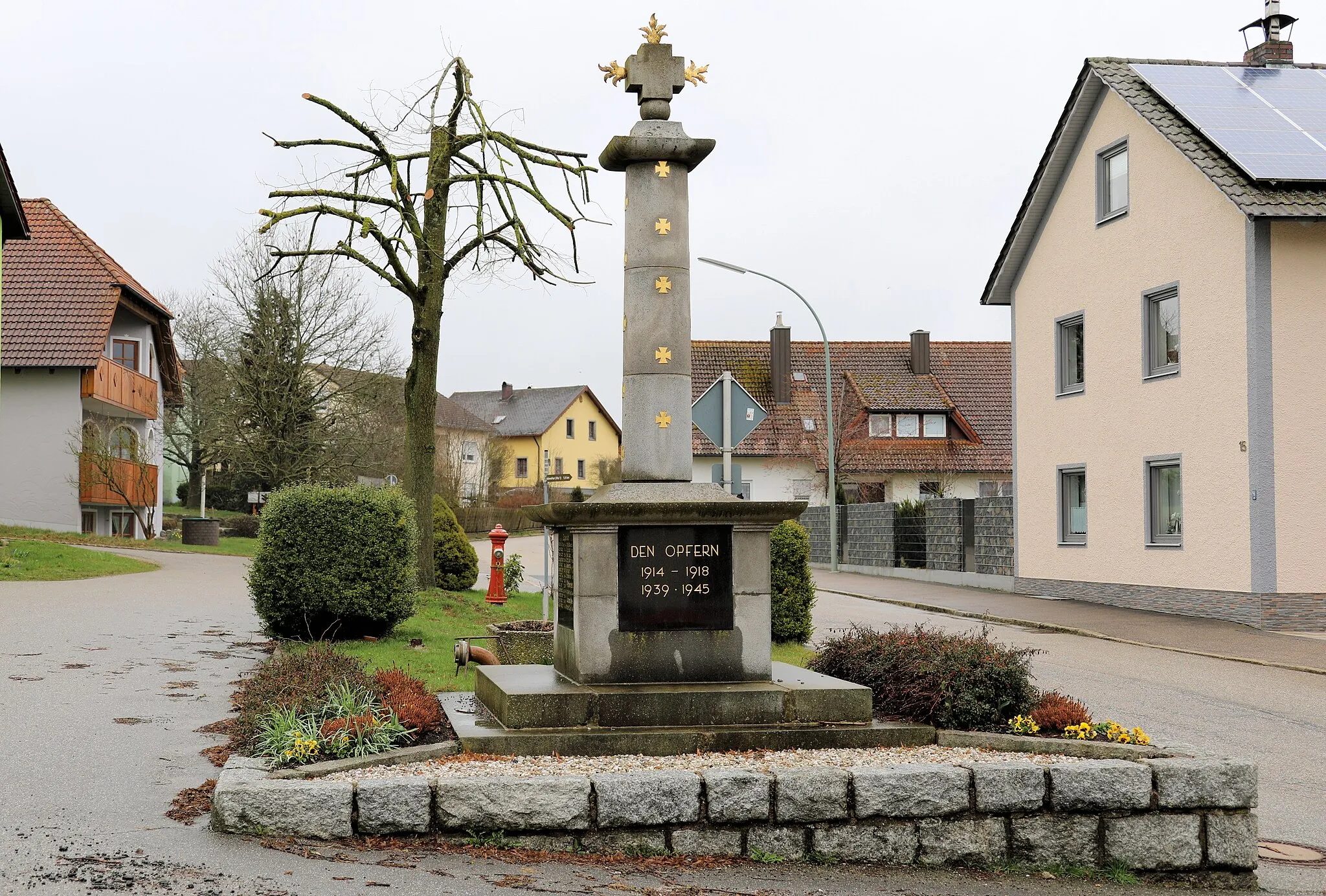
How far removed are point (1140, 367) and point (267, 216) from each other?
49.4 ft

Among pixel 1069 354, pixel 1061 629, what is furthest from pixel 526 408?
pixel 1061 629

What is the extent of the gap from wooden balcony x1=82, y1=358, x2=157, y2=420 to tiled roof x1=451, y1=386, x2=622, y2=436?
1867 inches

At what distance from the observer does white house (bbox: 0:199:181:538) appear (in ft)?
114

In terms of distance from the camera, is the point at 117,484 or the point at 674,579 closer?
the point at 674,579

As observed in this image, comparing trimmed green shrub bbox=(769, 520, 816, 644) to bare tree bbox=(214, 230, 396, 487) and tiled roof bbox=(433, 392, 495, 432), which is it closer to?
bare tree bbox=(214, 230, 396, 487)

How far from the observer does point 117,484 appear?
35.9m

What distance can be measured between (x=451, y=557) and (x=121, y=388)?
20.8 metres

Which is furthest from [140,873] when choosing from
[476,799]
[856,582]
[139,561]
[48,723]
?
[856,582]

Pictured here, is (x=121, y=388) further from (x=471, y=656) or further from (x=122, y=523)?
(x=471, y=656)

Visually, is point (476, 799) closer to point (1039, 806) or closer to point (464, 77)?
point (1039, 806)

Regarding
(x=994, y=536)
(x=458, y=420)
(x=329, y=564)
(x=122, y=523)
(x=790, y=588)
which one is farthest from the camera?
(x=458, y=420)

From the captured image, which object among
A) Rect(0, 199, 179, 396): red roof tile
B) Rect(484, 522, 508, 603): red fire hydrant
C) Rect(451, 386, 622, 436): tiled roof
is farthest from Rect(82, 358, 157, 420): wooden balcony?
Rect(451, 386, 622, 436): tiled roof

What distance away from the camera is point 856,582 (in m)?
31.0

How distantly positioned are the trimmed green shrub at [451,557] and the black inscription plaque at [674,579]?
13.8m
